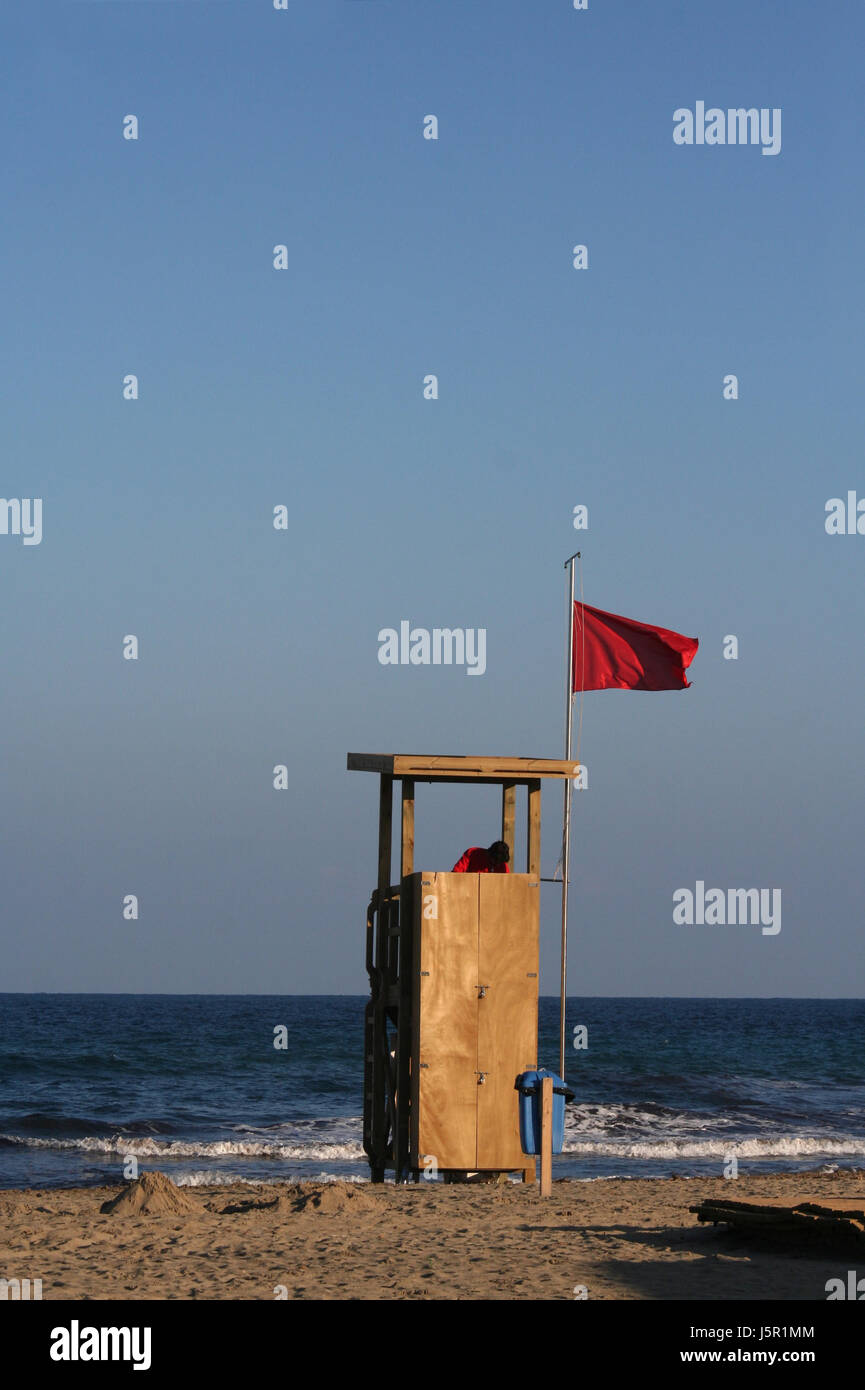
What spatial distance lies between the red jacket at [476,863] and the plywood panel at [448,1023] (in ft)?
1.60

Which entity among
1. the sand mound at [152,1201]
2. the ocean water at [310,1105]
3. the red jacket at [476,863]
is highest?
the red jacket at [476,863]

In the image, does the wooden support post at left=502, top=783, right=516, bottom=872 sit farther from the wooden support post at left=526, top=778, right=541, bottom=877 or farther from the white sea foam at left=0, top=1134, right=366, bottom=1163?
the white sea foam at left=0, top=1134, right=366, bottom=1163

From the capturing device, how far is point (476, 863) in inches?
560

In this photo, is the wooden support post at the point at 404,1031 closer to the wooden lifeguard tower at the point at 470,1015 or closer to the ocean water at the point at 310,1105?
the wooden lifeguard tower at the point at 470,1015

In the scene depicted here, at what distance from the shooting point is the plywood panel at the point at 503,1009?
13695 mm

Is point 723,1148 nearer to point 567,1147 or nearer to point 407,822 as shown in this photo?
point 567,1147

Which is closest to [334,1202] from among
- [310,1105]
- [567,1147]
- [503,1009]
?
[503,1009]

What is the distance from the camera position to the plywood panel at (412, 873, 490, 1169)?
44.8ft

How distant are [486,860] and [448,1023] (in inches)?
61.9

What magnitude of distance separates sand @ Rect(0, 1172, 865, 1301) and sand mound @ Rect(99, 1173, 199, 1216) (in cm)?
2

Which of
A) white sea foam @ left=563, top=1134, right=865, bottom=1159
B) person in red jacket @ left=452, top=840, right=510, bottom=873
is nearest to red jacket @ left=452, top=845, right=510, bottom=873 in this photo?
person in red jacket @ left=452, top=840, right=510, bottom=873

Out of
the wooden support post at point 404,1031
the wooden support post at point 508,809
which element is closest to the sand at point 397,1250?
the wooden support post at point 404,1031
